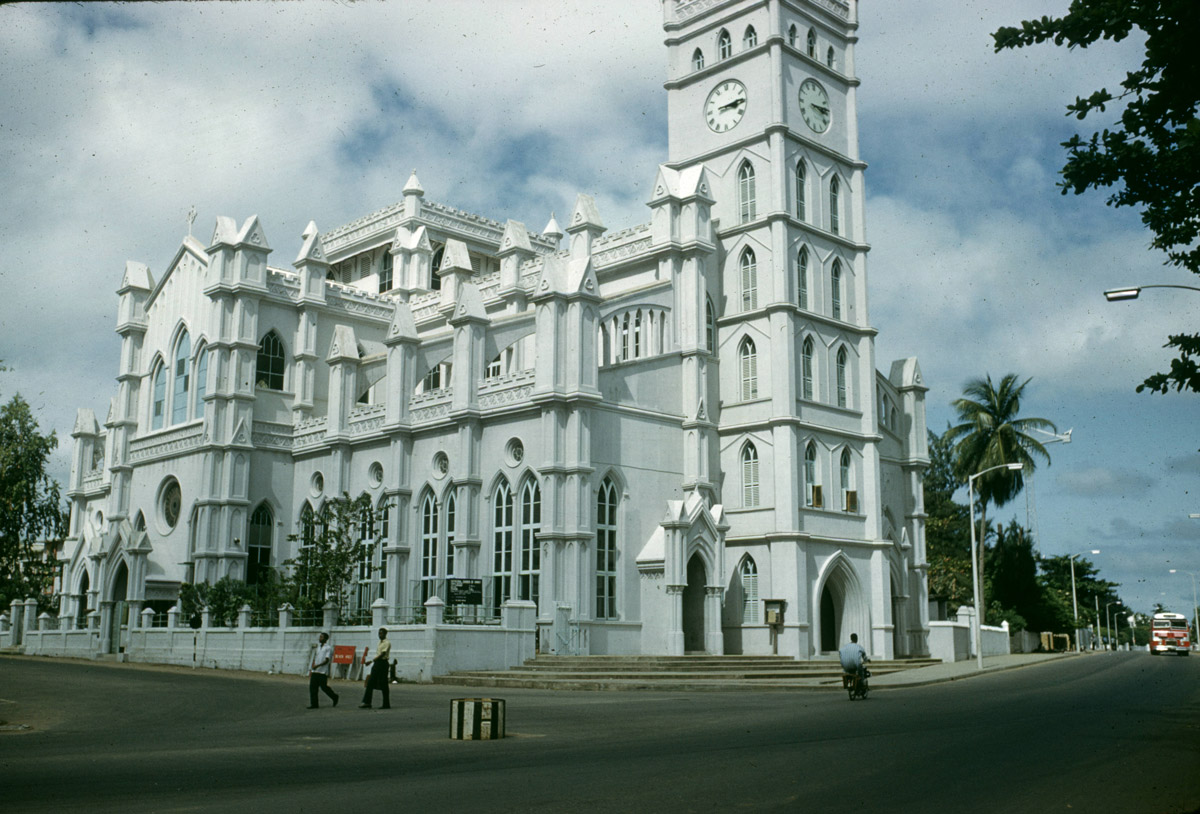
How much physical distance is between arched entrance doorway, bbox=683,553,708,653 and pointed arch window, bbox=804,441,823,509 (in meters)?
5.10

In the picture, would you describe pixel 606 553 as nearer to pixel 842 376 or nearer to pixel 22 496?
pixel 842 376

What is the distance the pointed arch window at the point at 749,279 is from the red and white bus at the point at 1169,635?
39485 mm

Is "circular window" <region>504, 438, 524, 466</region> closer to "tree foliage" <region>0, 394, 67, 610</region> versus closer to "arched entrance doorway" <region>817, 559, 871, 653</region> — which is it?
"arched entrance doorway" <region>817, 559, 871, 653</region>

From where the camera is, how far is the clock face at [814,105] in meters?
44.6

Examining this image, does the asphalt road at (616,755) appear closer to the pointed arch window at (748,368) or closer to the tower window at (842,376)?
the pointed arch window at (748,368)

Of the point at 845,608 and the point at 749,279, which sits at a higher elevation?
the point at 749,279

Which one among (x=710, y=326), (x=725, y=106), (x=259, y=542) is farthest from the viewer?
(x=259, y=542)

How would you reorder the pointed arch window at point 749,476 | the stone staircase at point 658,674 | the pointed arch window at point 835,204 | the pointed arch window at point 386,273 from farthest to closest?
1. the pointed arch window at point 386,273
2. the pointed arch window at point 835,204
3. the pointed arch window at point 749,476
4. the stone staircase at point 658,674

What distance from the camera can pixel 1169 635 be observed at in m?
65.6

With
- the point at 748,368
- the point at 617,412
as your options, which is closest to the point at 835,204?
the point at 748,368

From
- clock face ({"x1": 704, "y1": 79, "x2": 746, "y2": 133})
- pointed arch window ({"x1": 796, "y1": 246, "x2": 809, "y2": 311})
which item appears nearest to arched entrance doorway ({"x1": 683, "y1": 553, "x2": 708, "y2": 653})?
pointed arch window ({"x1": 796, "y1": 246, "x2": 809, "y2": 311})

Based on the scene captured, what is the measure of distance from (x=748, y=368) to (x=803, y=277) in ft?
14.5

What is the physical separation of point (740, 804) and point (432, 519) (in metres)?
32.6

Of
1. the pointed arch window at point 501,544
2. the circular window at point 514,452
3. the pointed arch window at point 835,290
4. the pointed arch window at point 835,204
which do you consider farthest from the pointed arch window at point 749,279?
the pointed arch window at point 501,544
